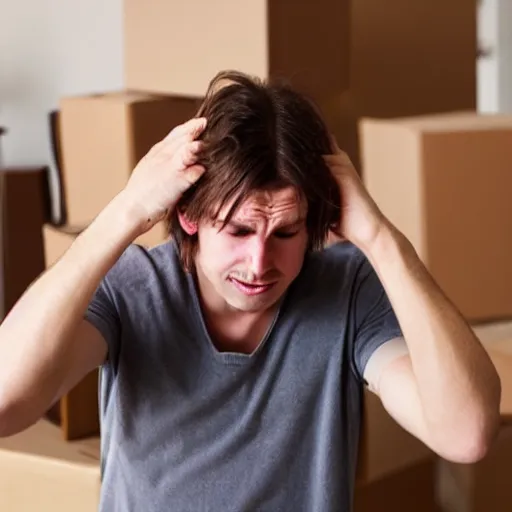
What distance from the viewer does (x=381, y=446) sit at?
60.4 inches

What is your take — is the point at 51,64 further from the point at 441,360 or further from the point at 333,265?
the point at 441,360

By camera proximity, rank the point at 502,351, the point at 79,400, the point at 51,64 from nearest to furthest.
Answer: the point at 502,351
the point at 79,400
the point at 51,64

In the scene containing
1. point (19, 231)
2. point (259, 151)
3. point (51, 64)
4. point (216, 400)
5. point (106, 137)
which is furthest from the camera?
point (51, 64)

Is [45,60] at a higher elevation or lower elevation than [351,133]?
higher

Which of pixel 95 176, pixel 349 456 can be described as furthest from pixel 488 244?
pixel 95 176

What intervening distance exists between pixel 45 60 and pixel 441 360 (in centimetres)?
212

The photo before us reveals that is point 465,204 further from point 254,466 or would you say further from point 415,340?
point 254,466

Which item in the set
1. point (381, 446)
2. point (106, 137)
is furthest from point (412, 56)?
point (381, 446)

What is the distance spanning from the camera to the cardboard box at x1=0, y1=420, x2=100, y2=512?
1431 mm

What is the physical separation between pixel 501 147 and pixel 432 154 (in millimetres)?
116

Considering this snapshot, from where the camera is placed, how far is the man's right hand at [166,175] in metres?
1.02

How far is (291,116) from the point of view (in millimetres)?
1041

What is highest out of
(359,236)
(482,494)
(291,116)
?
(291,116)

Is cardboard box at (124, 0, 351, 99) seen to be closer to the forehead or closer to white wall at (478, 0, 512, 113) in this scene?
the forehead
